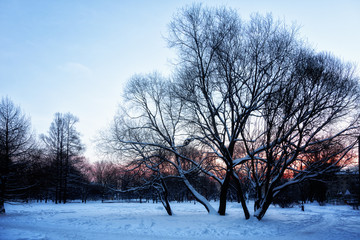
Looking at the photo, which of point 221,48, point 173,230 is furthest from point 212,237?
point 221,48

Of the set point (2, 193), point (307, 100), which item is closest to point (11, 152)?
point (2, 193)

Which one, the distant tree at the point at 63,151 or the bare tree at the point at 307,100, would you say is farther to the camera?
the distant tree at the point at 63,151

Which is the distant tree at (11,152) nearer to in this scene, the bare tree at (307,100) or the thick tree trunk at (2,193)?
the thick tree trunk at (2,193)

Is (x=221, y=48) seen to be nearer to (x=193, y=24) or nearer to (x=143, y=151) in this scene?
(x=193, y=24)

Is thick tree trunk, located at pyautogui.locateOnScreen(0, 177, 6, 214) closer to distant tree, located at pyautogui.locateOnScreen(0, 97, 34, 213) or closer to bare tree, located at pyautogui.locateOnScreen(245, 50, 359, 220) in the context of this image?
distant tree, located at pyautogui.locateOnScreen(0, 97, 34, 213)

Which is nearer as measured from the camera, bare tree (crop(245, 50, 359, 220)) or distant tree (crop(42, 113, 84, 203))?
bare tree (crop(245, 50, 359, 220))

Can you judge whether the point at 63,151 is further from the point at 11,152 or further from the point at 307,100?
the point at 307,100

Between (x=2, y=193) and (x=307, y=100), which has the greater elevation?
(x=307, y=100)

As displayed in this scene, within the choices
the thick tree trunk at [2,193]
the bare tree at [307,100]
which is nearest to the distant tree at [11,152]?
the thick tree trunk at [2,193]

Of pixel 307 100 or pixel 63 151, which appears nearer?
pixel 307 100

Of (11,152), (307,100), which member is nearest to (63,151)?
(11,152)

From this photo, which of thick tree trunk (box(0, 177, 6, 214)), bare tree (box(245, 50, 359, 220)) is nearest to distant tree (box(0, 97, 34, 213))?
thick tree trunk (box(0, 177, 6, 214))

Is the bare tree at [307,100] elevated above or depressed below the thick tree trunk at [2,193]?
above

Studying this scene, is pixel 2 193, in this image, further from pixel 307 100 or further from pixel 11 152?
pixel 307 100
